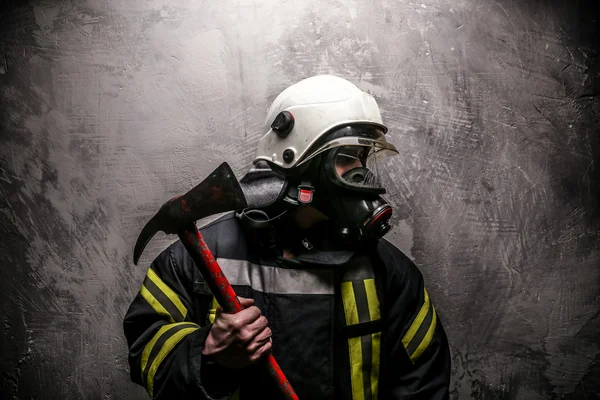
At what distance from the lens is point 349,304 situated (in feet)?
4.82

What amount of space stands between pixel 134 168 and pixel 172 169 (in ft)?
0.57

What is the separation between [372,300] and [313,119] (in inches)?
25.3

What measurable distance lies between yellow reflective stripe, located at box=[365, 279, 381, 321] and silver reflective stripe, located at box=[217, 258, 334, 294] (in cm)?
14

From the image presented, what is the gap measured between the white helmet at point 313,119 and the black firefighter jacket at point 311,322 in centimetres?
31

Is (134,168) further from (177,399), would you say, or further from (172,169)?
(177,399)

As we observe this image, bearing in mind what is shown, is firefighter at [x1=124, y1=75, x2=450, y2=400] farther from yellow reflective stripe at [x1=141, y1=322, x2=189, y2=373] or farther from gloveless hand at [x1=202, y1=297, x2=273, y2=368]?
gloveless hand at [x1=202, y1=297, x2=273, y2=368]

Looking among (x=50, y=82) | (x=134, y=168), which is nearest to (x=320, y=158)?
(x=134, y=168)

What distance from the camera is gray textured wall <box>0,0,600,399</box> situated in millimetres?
1981

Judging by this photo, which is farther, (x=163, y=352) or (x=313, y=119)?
(x=313, y=119)

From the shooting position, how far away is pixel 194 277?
4.89ft

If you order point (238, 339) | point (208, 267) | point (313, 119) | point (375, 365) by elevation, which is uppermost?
point (313, 119)

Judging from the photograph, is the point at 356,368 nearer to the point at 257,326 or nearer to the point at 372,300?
the point at 372,300

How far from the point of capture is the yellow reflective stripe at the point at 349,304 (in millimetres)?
1461

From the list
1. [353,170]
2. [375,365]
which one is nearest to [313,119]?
[353,170]
